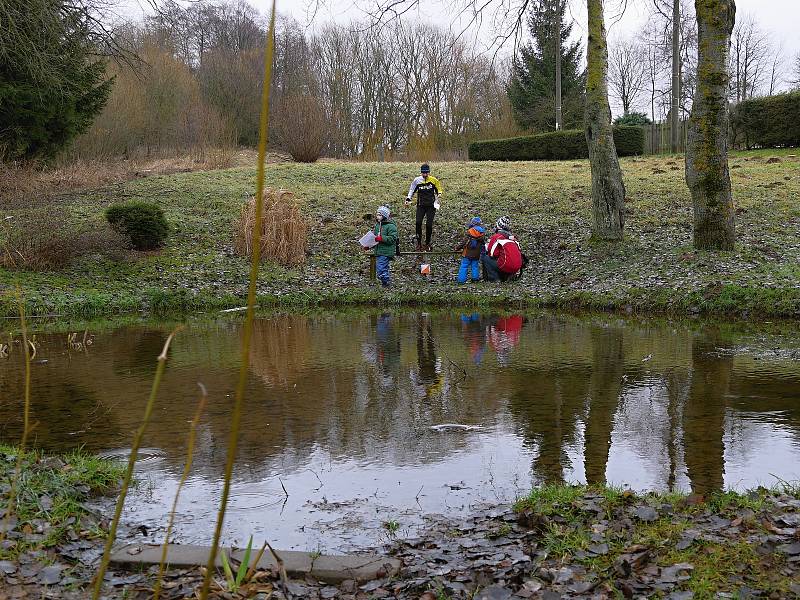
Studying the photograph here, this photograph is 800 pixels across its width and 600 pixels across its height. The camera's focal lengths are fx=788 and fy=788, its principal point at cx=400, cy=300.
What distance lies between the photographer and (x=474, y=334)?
37.8 ft

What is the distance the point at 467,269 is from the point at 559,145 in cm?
1822

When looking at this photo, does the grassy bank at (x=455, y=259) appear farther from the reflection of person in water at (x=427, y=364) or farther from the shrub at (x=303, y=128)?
the shrub at (x=303, y=128)

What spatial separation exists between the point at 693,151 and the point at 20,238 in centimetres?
1379

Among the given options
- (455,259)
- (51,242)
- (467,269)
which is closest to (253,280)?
(467,269)

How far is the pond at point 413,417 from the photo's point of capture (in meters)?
4.90

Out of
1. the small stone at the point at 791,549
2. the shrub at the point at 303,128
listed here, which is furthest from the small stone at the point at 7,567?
the shrub at the point at 303,128

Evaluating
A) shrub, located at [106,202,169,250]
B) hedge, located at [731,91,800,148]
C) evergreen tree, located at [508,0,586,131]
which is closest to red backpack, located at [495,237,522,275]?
shrub, located at [106,202,169,250]

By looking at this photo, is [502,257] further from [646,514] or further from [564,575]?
[564,575]

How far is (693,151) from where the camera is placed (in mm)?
14008

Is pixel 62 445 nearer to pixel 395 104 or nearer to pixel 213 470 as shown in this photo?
pixel 213 470

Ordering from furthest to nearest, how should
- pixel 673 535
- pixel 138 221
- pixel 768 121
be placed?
pixel 768 121
pixel 138 221
pixel 673 535

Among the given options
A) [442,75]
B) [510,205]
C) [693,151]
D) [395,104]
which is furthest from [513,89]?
[693,151]

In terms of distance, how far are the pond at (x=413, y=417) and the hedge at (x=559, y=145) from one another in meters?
22.5

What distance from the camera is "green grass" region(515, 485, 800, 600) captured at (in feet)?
11.4
